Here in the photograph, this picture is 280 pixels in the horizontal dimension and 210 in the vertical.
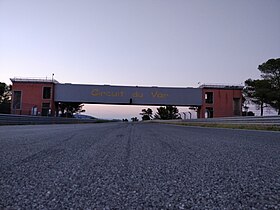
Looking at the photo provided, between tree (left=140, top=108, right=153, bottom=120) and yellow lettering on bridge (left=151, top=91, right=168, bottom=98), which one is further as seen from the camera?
tree (left=140, top=108, right=153, bottom=120)

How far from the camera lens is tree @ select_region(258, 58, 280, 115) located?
42650 millimetres

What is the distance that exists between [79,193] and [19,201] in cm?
36

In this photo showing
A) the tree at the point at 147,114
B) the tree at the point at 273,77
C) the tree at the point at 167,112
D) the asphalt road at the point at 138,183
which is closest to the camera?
the asphalt road at the point at 138,183

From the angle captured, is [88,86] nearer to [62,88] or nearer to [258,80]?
[62,88]

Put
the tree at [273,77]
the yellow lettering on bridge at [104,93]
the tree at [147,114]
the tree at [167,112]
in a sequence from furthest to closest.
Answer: the tree at [147,114] < the tree at [167,112] < the yellow lettering on bridge at [104,93] < the tree at [273,77]

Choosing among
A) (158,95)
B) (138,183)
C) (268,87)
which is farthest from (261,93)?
(138,183)

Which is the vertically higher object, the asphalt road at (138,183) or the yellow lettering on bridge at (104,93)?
the yellow lettering on bridge at (104,93)

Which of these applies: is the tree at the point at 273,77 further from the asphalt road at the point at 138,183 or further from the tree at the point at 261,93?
the asphalt road at the point at 138,183

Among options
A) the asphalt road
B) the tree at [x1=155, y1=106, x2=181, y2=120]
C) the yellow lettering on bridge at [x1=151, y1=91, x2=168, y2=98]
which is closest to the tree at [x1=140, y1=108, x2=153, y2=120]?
the tree at [x1=155, y1=106, x2=181, y2=120]

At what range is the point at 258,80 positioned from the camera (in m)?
48.0

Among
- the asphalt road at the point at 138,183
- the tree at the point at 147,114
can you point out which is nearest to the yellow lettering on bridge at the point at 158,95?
the asphalt road at the point at 138,183

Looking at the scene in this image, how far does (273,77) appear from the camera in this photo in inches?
1816

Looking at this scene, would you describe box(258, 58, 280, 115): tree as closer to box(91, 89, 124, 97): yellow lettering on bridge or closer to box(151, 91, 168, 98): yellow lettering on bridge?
box(151, 91, 168, 98): yellow lettering on bridge

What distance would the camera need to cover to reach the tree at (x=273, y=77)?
42.7m
